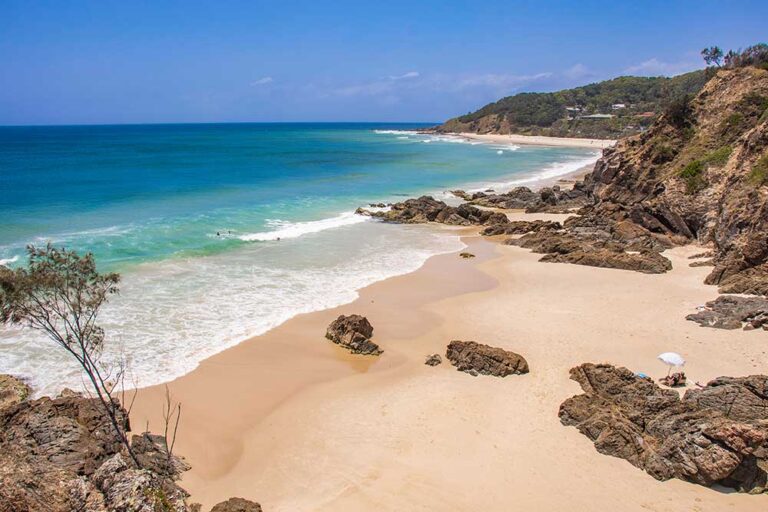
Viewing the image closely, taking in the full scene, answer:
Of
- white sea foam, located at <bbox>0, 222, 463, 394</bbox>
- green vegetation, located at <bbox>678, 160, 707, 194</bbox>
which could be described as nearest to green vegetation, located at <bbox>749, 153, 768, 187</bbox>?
green vegetation, located at <bbox>678, 160, 707, 194</bbox>

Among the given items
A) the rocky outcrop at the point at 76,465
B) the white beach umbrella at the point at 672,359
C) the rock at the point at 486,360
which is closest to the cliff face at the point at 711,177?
the white beach umbrella at the point at 672,359

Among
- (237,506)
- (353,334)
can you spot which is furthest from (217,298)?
(237,506)

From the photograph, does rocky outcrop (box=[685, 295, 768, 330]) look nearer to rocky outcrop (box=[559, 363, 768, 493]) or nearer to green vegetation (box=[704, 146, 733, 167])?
rocky outcrop (box=[559, 363, 768, 493])

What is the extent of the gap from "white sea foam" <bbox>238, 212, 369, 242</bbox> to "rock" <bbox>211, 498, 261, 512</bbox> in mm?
22280

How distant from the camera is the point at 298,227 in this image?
111 feet

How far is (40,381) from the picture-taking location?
44.8 feet

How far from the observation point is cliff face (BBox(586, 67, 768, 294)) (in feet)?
66.9

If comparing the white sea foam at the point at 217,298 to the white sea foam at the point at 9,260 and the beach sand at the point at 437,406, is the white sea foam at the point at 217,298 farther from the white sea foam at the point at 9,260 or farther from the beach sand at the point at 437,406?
the white sea foam at the point at 9,260

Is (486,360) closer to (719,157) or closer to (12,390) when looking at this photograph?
(12,390)

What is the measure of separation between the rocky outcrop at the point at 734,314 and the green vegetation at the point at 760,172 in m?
7.42

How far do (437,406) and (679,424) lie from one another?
515cm

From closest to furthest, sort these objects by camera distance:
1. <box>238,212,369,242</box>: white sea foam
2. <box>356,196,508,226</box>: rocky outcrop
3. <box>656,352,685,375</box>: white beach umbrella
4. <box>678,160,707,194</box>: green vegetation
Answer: <box>656,352,685,375</box>: white beach umbrella → <box>678,160,707,194</box>: green vegetation → <box>238,212,369,242</box>: white sea foam → <box>356,196,508,226</box>: rocky outcrop

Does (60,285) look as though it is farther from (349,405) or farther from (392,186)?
(392,186)

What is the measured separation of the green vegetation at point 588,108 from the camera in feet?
430
